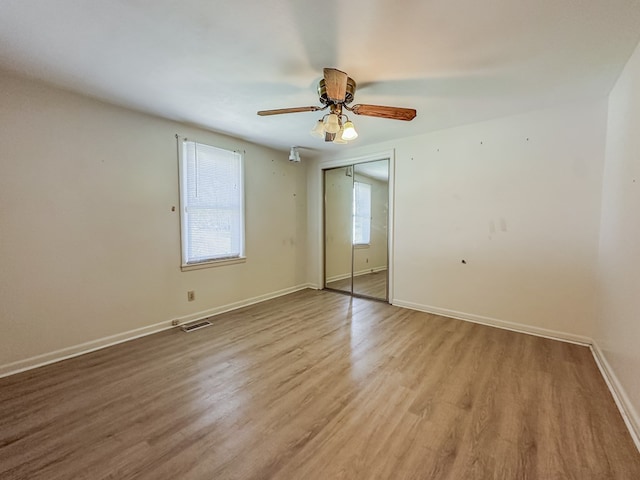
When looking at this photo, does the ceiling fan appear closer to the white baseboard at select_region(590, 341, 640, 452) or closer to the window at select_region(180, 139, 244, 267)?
the window at select_region(180, 139, 244, 267)

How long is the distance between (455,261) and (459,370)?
5.07 feet

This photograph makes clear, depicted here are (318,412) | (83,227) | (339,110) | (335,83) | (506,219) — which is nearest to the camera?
(318,412)

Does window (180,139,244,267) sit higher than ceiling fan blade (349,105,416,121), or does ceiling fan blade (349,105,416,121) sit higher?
ceiling fan blade (349,105,416,121)

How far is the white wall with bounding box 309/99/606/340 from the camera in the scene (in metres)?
2.63

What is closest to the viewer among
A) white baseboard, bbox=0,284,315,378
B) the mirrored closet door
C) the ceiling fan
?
the ceiling fan

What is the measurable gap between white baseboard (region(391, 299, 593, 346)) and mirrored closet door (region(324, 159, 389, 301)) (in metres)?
0.70

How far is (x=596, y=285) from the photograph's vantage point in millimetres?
2529

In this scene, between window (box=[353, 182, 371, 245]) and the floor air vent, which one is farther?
window (box=[353, 182, 371, 245])

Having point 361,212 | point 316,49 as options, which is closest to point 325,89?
point 316,49

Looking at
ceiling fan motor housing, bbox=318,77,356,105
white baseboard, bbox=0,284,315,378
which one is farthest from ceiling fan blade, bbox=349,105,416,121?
white baseboard, bbox=0,284,315,378

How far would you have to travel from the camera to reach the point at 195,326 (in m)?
3.17

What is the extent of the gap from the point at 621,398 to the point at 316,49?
121 inches

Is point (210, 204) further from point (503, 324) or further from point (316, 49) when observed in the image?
point (503, 324)

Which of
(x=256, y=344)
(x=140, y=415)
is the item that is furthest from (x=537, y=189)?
(x=140, y=415)
